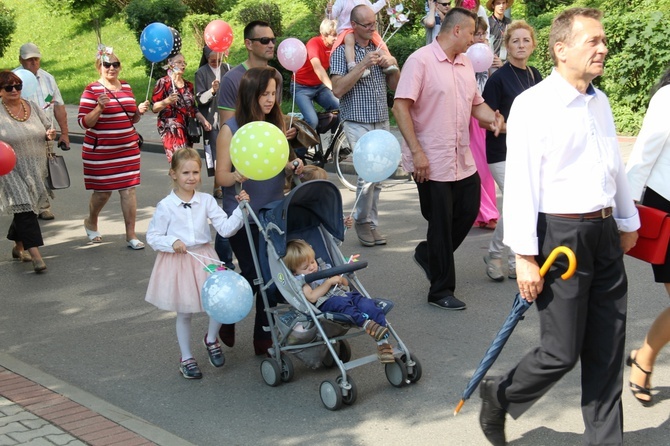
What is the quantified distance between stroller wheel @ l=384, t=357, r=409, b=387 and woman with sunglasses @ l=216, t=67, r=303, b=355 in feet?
3.28

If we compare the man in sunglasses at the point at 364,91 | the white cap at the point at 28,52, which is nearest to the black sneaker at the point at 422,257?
the man in sunglasses at the point at 364,91

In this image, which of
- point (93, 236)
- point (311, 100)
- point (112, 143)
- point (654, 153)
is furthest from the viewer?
point (311, 100)

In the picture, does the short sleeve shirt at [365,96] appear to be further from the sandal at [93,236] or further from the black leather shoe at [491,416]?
the black leather shoe at [491,416]

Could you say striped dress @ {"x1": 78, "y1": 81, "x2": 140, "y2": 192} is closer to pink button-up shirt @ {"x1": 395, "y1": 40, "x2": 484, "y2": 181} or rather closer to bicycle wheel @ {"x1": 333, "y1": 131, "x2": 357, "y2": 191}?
bicycle wheel @ {"x1": 333, "y1": 131, "x2": 357, "y2": 191}

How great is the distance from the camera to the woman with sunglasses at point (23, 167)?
28.4ft

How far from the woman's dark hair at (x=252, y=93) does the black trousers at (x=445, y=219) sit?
156cm

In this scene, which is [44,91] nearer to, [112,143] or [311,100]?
[112,143]

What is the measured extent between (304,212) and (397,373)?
1.24 metres

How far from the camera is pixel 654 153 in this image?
15.9 feet

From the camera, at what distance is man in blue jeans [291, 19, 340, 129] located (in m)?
11.4

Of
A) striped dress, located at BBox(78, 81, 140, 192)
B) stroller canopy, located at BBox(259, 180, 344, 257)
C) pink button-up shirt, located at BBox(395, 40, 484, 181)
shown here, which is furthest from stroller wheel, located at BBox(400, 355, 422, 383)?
striped dress, located at BBox(78, 81, 140, 192)

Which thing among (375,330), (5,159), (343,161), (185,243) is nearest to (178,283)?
(185,243)

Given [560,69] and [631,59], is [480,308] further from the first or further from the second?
[631,59]

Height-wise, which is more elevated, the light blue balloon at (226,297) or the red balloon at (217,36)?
the red balloon at (217,36)
